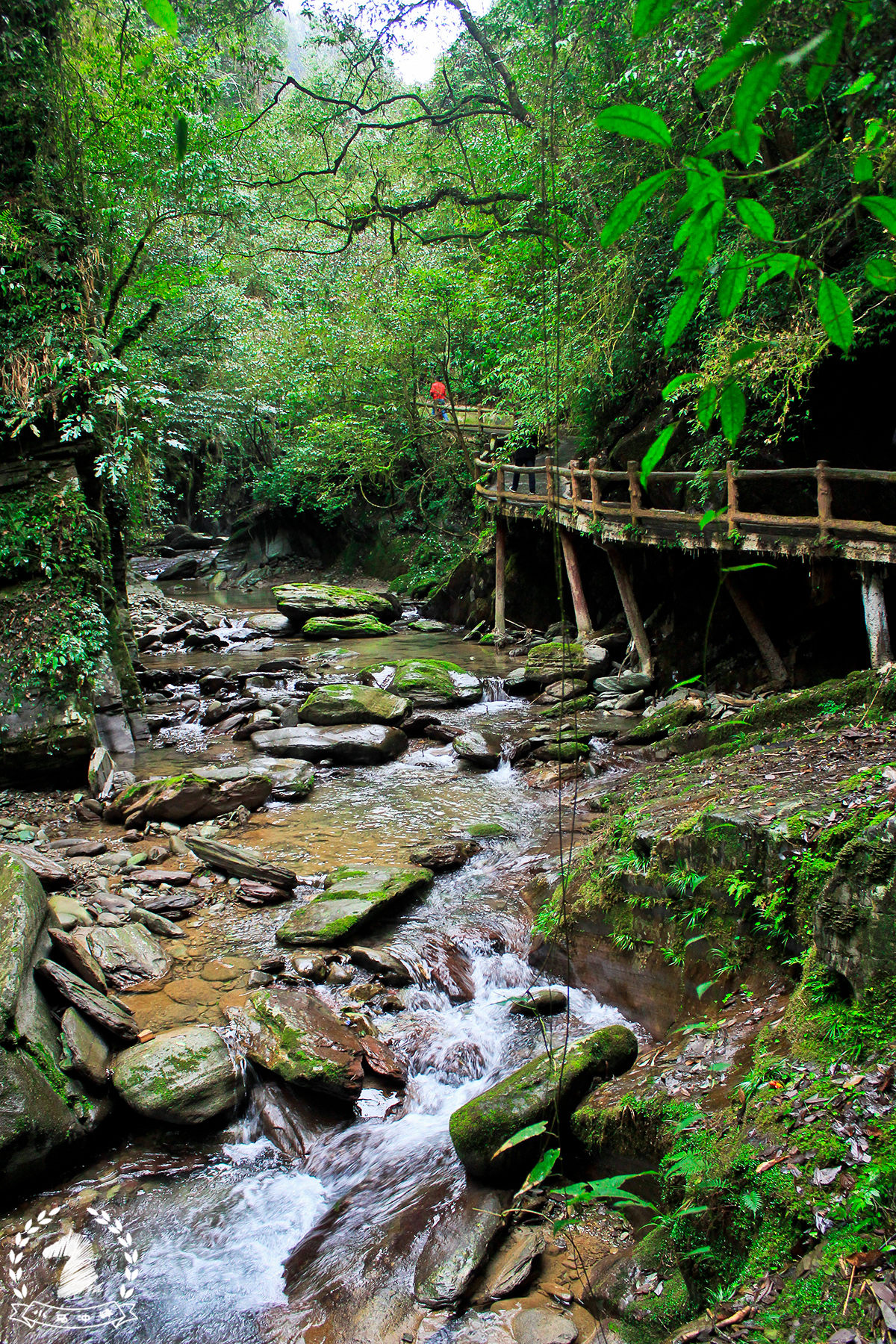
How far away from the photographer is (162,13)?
994mm

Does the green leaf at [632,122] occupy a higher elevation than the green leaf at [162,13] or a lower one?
lower

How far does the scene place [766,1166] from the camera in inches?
95.6

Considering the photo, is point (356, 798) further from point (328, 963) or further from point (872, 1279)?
point (872, 1279)

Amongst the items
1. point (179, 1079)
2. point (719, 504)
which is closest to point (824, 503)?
point (719, 504)

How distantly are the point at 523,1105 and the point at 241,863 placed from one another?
12.7 feet

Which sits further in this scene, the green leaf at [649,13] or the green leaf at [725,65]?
the green leaf at [649,13]

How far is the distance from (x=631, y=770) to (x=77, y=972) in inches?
227

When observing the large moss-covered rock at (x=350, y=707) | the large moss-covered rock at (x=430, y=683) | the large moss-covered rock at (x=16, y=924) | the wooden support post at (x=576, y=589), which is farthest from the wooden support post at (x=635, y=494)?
the large moss-covered rock at (x=16, y=924)

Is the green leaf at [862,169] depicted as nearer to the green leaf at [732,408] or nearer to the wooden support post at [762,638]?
the green leaf at [732,408]

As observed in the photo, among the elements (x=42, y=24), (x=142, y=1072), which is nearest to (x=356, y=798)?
(x=142, y=1072)

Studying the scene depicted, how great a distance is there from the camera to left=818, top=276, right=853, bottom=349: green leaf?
112cm

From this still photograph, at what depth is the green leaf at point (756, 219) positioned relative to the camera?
1.03 m

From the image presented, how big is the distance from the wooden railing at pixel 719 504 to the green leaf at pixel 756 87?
379 cm

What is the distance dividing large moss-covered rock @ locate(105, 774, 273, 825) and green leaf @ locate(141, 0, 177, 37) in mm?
7579
